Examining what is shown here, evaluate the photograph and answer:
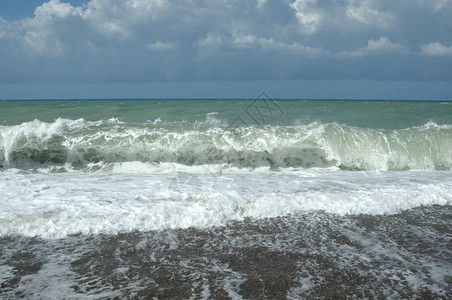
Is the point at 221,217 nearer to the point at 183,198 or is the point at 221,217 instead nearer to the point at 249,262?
the point at 183,198

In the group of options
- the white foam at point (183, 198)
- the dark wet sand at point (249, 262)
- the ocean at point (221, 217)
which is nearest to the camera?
the dark wet sand at point (249, 262)

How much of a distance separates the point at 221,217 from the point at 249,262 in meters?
1.30

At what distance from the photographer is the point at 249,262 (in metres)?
3.64

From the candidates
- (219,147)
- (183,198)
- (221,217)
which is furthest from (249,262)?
(219,147)

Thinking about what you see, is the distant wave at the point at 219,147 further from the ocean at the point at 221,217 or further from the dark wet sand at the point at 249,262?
the dark wet sand at the point at 249,262

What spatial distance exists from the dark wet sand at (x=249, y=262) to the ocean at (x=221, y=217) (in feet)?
0.06

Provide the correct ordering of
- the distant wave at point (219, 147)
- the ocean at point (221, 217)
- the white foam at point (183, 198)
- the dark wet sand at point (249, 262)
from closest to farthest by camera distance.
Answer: the dark wet sand at point (249, 262) → the ocean at point (221, 217) → the white foam at point (183, 198) → the distant wave at point (219, 147)

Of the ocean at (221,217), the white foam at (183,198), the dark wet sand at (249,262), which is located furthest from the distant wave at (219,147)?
the dark wet sand at (249,262)

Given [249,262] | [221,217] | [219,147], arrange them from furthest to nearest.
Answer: [219,147], [221,217], [249,262]

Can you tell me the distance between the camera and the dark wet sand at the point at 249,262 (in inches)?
123

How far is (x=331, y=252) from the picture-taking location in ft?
12.8

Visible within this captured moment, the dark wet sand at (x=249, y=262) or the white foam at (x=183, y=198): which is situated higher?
the white foam at (x=183, y=198)

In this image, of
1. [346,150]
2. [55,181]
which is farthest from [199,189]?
[346,150]

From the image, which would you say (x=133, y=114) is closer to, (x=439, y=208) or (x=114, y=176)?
(x=114, y=176)
